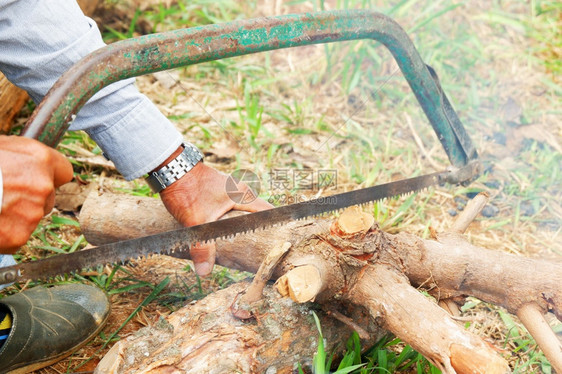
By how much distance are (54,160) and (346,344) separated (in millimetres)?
1380

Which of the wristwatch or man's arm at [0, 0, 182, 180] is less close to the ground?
man's arm at [0, 0, 182, 180]

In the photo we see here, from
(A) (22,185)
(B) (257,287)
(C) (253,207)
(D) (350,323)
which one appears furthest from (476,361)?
(A) (22,185)

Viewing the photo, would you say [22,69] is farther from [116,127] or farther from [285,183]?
[285,183]

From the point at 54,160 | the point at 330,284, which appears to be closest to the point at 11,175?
the point at 54,160

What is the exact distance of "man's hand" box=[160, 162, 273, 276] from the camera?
2443 millimetres

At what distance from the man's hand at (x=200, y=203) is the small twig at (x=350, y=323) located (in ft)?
1.95

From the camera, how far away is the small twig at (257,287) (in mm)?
2045

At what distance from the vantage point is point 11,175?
1712 mm

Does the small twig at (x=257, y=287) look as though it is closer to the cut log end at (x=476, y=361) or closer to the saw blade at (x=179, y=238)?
the saw blade at (x=179, y=238)

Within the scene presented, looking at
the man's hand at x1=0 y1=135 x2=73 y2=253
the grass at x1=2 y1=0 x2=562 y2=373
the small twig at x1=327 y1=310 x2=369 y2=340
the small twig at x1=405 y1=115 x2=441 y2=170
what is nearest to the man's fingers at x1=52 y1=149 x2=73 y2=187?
the man's hand at x1=0 y1=135 x2=73 y2=253

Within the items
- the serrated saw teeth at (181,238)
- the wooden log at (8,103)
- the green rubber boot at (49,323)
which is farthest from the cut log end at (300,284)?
the wooden log at (8,103)

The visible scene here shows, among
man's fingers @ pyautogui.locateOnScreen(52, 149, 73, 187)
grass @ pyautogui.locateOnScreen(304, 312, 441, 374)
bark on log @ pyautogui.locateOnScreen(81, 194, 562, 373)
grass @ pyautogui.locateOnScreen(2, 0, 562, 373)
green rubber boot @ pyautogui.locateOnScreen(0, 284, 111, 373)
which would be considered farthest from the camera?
grass @ pyautogui.locateOnScreen(2, 0, 562, 373)

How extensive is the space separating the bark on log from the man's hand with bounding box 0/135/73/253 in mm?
876

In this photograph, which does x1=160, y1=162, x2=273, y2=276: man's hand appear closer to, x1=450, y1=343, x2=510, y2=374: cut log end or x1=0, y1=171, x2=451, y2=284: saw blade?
x1=0, y1=171, x2=451, y2=284: saw blade
